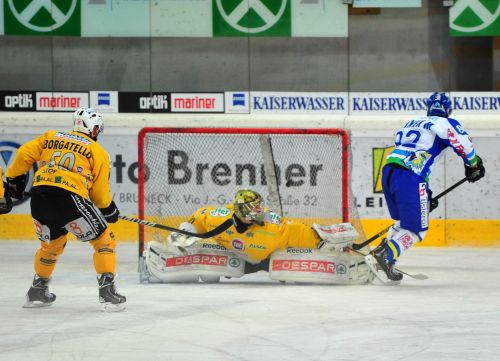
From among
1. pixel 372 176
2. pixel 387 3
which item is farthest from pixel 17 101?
pixel 387 3

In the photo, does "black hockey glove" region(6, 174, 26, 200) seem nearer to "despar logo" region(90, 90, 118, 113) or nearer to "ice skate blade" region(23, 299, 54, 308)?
"ice skate blade" region(23, 299, 54, 308)

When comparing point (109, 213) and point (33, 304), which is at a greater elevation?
point (109, 213)

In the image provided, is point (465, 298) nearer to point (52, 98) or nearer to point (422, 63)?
point (422, 63)

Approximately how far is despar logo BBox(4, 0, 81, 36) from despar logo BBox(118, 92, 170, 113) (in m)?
0.72

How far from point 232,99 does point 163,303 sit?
381 cm

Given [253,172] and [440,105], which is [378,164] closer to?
[253,172]

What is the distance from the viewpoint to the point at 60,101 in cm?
1112

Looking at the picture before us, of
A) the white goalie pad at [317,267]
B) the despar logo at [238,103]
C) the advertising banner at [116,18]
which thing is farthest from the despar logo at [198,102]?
the white goalie pad at [317,267]

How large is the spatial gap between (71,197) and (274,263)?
1721 millimetres

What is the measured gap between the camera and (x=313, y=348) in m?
6.10

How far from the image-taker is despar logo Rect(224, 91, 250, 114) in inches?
433

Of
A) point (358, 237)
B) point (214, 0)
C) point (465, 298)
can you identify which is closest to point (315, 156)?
point (358, 237)

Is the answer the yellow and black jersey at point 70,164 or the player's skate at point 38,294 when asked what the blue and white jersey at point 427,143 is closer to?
the yellow and black jersey at point 70,164

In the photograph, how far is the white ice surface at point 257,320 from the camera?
19.7ft
